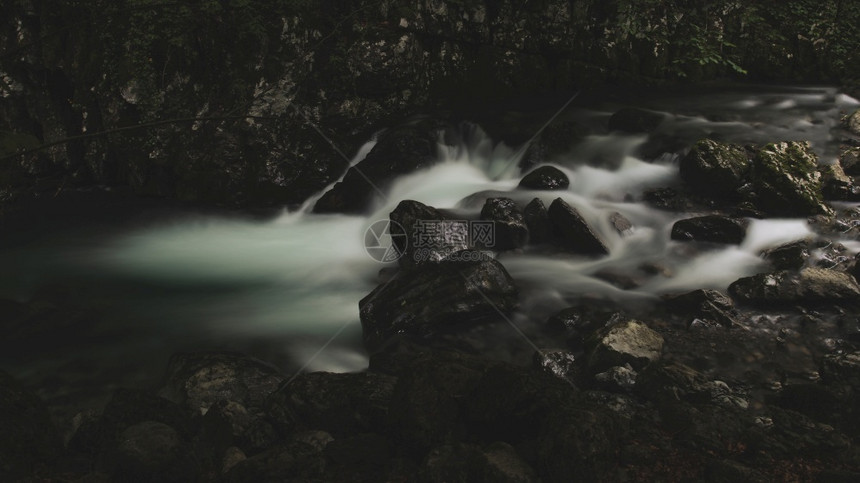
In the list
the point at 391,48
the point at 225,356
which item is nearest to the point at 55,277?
the point at 225,356

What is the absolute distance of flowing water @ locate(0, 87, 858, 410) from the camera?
616 cm

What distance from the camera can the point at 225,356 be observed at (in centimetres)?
510

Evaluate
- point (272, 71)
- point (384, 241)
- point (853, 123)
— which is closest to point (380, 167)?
point (384, 241)

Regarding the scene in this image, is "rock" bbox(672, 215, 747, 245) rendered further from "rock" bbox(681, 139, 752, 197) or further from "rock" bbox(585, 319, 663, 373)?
"rock" bbox(585, 319, 663, 373)

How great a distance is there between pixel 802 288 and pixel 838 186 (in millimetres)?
3084

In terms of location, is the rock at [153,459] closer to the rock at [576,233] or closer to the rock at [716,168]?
the rock at [576,233]

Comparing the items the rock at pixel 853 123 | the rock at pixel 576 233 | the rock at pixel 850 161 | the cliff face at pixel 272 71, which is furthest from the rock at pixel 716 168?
the cliff face at pixel 272 71

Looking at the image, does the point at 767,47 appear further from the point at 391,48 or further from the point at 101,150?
the point at 101,150

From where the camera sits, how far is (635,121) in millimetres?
10320

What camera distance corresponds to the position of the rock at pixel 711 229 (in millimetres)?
7145

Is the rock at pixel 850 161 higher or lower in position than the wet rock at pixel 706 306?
higher

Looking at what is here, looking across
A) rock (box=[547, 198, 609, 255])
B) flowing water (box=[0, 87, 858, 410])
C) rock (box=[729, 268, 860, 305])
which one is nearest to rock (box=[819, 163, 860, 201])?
flowing water (box=[0, 87, 858, 410])

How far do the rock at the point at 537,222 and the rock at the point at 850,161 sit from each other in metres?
4.60

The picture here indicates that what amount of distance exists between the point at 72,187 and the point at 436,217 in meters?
8.46
